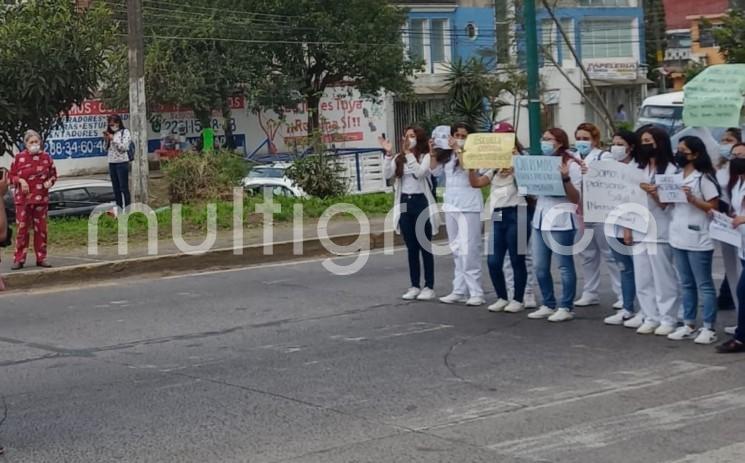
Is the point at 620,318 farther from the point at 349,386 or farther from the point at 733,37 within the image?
the point at 733,37

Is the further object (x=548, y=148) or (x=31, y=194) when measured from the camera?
(x=31, y=194)

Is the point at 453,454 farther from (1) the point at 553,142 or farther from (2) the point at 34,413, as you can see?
(1) the point at 553,142

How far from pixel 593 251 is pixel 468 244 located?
123 centimetres

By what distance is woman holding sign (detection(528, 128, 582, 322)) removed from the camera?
10.7m

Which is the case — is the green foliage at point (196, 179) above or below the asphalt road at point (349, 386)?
above

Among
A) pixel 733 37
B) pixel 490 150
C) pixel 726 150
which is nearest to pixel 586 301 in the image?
pixel 490 150

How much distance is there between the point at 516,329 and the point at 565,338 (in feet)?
1.88

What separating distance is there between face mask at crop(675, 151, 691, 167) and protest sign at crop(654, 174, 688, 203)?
4.1 inches

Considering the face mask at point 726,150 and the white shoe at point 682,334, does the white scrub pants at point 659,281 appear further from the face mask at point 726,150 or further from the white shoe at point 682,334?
the face mask at point 726,150

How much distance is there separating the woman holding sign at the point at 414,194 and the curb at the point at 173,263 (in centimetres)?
413

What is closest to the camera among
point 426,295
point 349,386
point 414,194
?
point 349,386

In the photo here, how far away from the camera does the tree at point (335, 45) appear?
40.3m

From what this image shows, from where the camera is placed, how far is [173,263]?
1548 centimetres

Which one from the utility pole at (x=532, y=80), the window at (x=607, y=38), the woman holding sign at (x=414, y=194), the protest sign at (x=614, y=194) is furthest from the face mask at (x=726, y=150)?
the window at (x=607, y=38)
